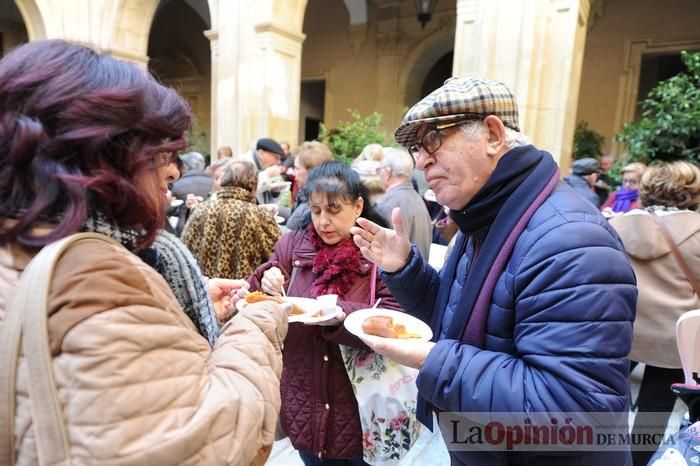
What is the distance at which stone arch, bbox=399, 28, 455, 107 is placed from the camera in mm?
10734

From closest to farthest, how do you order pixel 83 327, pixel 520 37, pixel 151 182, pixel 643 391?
pixel 83 327
pixel 151 182
pixel 643 391
pixel 520 37

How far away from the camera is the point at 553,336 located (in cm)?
105

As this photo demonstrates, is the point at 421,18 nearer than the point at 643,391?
No

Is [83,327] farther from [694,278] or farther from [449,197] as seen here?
[694,278]

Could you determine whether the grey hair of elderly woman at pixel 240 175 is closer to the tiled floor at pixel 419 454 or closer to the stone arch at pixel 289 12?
the tiled floor at pixel 419 454

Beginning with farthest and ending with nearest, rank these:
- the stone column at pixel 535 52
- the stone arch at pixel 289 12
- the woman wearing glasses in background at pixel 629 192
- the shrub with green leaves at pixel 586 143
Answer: the shrub with green leaves at pixel 586 143, the stone arch at pixel 289 12, the stone column at pixel 535 52, the woman wearing glasses in background at pixel 629 192

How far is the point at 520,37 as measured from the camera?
5434 millimetres

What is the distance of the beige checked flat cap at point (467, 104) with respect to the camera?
1.28 m

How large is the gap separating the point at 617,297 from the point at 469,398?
1.39 feet

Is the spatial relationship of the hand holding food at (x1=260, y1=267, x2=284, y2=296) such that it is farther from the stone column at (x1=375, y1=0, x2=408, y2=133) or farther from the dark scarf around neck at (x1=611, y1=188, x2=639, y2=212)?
the stone column at (x1=375, y1=0, x2=408, y2=133)

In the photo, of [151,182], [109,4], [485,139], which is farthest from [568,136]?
[109,4]

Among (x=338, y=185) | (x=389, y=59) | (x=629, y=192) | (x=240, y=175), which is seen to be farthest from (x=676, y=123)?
(x=389, y=59)

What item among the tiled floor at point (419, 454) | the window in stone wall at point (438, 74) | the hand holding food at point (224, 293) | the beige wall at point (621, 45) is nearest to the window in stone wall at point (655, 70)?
the beige wall at point (621, 45)

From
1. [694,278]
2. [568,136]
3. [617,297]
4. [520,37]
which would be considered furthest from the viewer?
[568,136]
